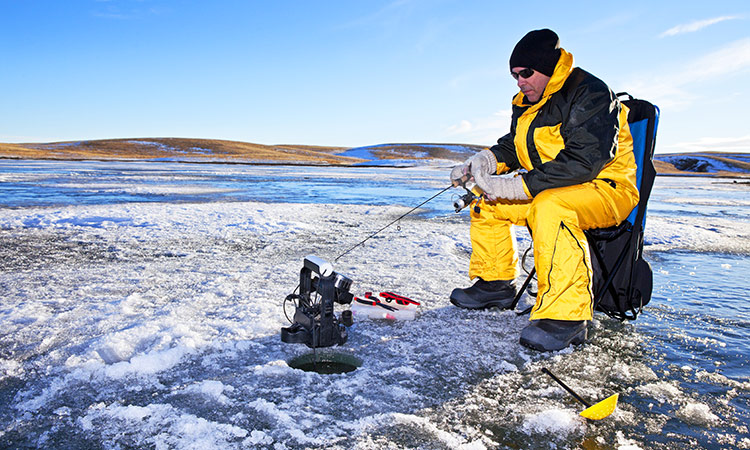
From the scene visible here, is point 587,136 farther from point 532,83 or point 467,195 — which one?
point 467,195

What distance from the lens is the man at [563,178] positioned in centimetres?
227

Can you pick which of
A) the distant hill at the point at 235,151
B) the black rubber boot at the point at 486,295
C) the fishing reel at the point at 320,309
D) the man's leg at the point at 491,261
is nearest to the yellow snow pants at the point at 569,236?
the man's leg at the point at 491,261

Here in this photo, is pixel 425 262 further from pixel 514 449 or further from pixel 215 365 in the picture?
pixel 514 449

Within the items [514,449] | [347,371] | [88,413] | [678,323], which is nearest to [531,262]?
[678,323]

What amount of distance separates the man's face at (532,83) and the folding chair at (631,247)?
1.58ft

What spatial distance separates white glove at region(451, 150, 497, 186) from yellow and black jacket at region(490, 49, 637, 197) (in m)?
0.32

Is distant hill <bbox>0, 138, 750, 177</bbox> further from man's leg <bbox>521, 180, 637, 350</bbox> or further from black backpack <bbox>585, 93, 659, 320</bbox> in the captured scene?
man's leg <bbox>521, 180, 637, 350</bbox>

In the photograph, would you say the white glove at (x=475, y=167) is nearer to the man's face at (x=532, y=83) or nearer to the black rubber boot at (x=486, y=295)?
the man's face at (x=532, y=83)

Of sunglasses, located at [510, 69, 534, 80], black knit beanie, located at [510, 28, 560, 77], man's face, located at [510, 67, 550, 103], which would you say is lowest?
man's face, located at [510, 67, 550, 103]

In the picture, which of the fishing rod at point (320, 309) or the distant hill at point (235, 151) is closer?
the fishing rod at point (320, 309)

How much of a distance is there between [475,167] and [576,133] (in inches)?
23.8

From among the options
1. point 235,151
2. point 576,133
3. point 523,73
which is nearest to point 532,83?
point 523,73

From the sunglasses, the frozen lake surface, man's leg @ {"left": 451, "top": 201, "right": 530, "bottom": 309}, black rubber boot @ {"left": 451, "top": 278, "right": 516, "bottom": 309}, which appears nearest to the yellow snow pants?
the frozen lake surface

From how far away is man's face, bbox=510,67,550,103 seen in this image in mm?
2455
